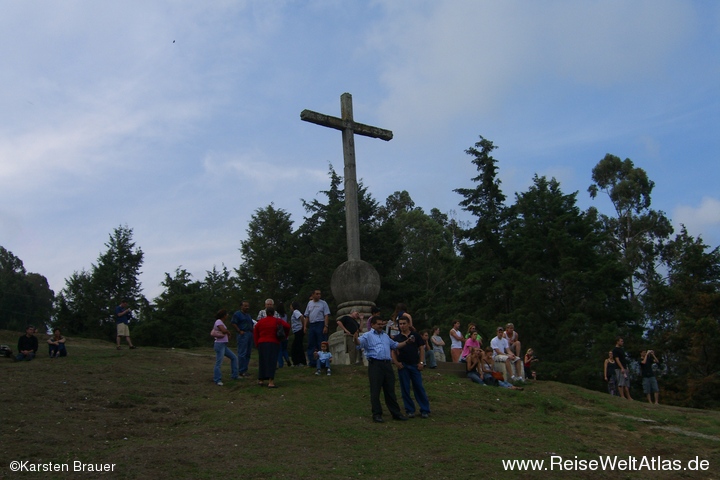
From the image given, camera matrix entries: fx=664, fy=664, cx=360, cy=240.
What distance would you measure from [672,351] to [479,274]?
9.28 metres

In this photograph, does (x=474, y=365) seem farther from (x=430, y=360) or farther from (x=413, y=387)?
(x=413, y=387)

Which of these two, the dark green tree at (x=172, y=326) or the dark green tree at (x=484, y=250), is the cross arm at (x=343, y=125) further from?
the dark green tree at (x=172, y=326)

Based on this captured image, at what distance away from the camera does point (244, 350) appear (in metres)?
13.5

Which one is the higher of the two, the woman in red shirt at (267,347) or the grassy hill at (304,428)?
the woman in red shirt at (267,347)

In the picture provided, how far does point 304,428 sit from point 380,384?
1308 millimetres

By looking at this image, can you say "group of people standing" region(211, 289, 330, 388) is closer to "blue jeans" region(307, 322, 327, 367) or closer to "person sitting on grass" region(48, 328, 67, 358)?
"blue jeans" region(307, 322, 327, 367)

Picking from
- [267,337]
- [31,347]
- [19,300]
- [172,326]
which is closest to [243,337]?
[267,337]

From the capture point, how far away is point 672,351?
26625 mm

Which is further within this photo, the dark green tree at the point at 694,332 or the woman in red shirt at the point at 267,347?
the dark green tree at the point at 694,332

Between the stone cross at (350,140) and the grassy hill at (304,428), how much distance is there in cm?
346

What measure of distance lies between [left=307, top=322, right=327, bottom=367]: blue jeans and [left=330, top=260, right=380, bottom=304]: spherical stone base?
1.51m

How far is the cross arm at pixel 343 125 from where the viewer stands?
16.3 m

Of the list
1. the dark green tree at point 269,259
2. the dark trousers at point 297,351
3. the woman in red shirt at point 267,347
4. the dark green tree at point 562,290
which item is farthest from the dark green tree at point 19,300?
the woman in red shirt at point 267,347

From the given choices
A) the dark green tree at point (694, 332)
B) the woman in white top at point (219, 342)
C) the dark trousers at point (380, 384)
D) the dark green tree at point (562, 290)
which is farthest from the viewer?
the dark green tree at point (562, 290)
